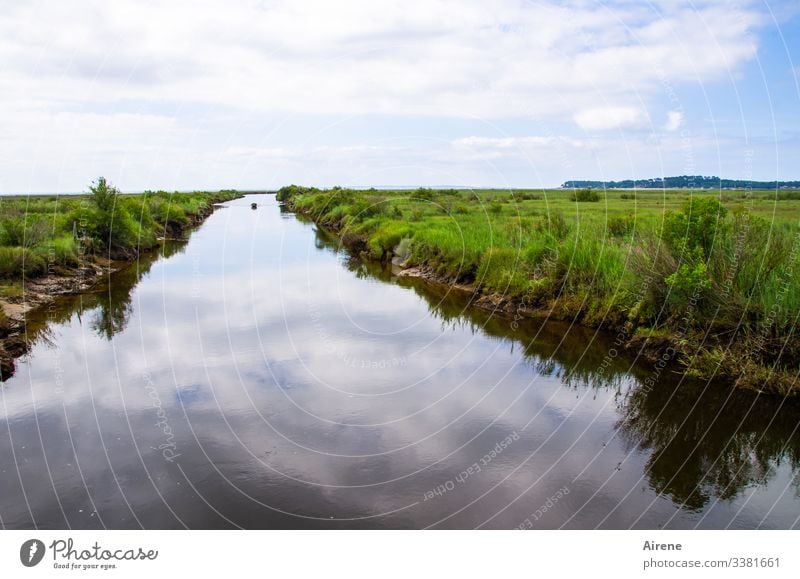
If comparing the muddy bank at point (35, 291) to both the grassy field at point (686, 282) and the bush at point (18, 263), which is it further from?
the grassy field at point (686, 282)

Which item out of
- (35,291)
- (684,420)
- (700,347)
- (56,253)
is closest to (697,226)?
(700,347)

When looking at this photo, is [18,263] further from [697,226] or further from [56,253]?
[697,226]

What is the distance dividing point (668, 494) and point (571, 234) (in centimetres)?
1405

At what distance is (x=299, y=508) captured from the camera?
831cm

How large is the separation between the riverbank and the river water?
3.04 feet

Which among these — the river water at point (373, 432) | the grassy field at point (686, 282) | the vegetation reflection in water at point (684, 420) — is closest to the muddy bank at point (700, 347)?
the grassy field at point (686, 282)

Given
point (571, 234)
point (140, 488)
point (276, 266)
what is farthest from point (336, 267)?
point (140, 488)

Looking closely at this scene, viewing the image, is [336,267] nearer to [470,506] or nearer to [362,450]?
[362,450]

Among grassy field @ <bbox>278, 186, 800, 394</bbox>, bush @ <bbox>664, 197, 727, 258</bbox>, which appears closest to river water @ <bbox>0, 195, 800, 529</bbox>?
grassy field @ <bbox>278, 186, 800, 394</bbox>

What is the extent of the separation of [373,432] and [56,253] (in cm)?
2110

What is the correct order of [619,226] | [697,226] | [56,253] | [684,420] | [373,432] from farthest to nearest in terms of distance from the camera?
[56,253]
[619,226]
[697,226]
[684,420]
[373,432]

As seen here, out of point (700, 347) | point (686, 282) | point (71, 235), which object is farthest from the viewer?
point (71, 235)

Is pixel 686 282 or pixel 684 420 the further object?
pixel 686 282

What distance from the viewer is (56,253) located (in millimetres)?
25812
